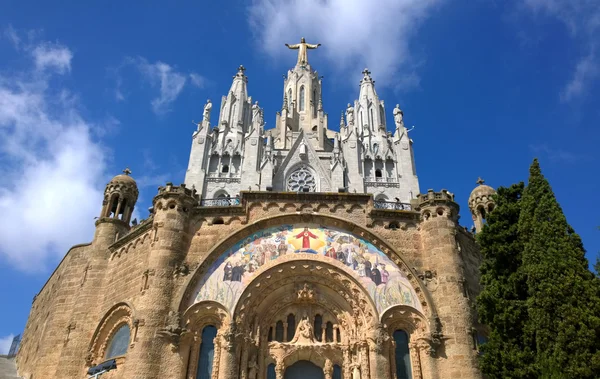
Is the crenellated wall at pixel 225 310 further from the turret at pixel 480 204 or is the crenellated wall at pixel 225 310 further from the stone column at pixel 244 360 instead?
the turret at pixel 480 204

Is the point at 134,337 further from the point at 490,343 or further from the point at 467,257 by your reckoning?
the point at 467,257

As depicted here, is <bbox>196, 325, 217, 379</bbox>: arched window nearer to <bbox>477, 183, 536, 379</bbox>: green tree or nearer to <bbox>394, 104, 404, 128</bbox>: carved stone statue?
<bbox>477, 183, 536, 379</bbox>: green tree

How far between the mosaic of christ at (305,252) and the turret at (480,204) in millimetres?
Answer: 8826

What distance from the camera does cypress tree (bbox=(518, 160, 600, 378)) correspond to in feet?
42.4

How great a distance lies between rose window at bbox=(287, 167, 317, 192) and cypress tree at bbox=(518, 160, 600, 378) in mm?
33541

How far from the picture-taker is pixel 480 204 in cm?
2619

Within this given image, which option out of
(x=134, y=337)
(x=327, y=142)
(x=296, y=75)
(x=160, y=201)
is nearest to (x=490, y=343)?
(x=134, y=337)

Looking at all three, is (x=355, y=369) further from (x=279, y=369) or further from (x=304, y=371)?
(x=279, y=369)

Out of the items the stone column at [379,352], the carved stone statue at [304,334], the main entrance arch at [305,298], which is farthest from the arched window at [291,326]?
the stone column at [379,352]

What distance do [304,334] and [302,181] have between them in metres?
31.5

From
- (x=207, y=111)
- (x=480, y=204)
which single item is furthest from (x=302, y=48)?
(x=480, y=204)

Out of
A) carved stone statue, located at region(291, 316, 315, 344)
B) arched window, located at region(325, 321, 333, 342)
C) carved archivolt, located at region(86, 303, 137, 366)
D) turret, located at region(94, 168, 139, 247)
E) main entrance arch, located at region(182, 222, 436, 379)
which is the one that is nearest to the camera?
main entrance arch, located at region(182, 222, 436, 379)

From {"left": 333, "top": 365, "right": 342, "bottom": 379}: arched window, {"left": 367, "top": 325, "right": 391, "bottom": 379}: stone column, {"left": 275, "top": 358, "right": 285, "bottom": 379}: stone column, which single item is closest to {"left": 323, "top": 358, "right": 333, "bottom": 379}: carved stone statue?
{"left": 333, "top": 365, "right": 342, "bottom": 379}: arched window

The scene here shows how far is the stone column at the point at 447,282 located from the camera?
55.5 ft
